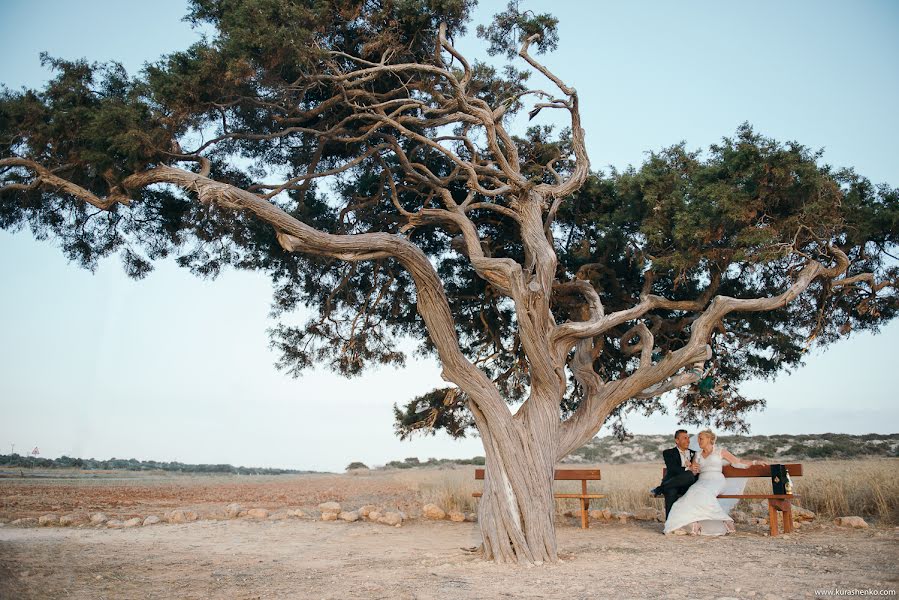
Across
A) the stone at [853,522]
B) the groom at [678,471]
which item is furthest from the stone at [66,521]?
the stone at [853,522]

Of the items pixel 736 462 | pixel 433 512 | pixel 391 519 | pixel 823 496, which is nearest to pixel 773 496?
pixel 736 462

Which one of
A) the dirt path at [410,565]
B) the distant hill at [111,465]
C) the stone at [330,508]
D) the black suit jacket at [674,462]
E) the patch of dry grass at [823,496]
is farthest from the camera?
the distant hill at [111,465]

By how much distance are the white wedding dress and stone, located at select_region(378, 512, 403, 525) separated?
4.74m

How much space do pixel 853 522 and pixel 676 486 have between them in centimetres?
285

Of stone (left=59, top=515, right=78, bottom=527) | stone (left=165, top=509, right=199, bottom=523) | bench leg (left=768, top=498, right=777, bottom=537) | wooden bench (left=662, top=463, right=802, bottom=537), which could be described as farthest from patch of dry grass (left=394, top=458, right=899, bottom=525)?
stone (left=59, top=515, right=78, bottom=527)

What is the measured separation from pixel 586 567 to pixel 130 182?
23.9ft

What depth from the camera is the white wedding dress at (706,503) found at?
10.3 m

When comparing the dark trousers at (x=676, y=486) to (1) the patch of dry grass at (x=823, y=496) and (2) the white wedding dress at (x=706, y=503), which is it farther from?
(1) the patch of dry grass at (x=823, y=496)

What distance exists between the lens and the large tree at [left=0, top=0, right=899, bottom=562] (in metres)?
8.53

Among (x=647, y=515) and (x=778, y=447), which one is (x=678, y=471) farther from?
(x=778, y=447)

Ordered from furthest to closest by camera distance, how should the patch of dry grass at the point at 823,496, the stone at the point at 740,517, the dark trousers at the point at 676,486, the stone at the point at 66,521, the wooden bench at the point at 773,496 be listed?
the stone at the point at 740,517
the patch of dry grass at the point at 823,496
the stone at the point at 66,521
the dark trousers at the point at 676,486
the wooden bench at the point at 773,496

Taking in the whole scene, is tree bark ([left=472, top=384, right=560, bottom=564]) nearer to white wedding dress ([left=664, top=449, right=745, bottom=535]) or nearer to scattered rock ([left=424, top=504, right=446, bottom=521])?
white wedding dress ([left=664, top=449, right=745, bottom=535])

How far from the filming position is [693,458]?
35.4 ft

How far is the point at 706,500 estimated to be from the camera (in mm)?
10344
